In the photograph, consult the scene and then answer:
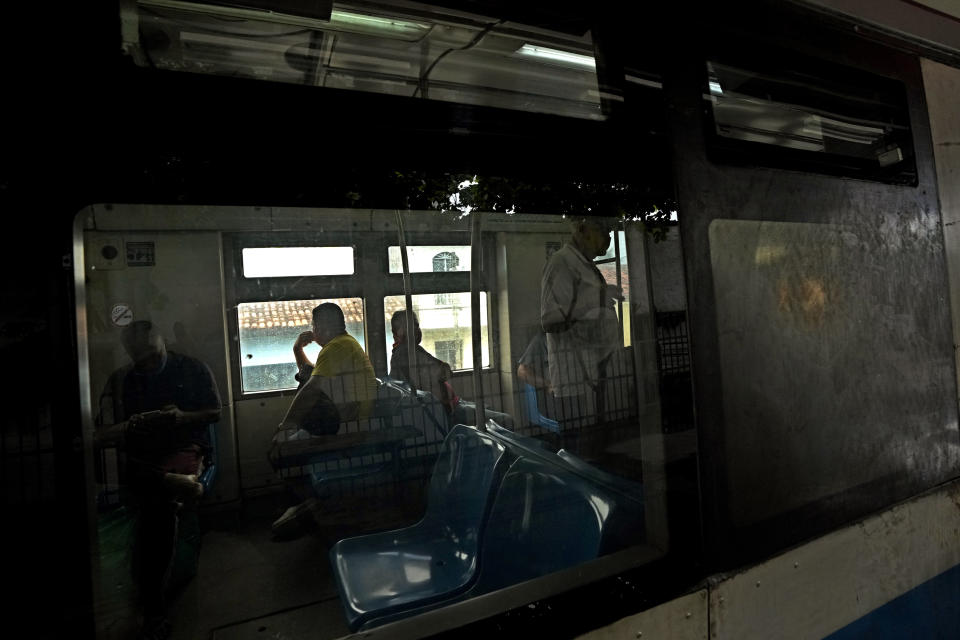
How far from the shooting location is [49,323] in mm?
912

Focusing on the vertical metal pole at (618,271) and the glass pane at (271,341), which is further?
the vertical metal pole at (618,271)

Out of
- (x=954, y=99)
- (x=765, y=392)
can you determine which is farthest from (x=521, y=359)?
(x=954, y=99)

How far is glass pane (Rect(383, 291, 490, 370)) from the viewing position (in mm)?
1640

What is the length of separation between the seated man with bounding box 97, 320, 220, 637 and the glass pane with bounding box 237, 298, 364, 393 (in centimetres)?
11

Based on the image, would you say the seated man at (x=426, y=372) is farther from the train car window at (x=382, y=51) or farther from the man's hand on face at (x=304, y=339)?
the train car window at (x=382, y=51)

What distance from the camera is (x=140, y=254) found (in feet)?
3.94

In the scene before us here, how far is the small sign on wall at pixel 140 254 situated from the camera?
3.89 ft

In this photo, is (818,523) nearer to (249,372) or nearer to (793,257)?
(793,257)

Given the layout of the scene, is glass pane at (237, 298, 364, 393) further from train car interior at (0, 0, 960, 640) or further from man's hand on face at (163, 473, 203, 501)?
man's hand on face at (163, 473, 203, 501)

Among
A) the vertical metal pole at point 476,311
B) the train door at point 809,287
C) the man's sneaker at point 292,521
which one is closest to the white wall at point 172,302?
the man's sneaker at point 292,521

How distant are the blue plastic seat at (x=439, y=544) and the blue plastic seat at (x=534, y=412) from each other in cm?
18

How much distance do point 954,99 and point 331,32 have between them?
2.39m

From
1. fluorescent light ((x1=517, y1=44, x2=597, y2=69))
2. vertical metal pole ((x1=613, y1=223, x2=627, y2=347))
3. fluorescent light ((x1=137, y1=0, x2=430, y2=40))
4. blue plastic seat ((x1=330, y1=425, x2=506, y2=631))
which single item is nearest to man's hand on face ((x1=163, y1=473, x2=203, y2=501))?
blue plastic seat ((x1=330, y1=425, x2=506, y2=631))

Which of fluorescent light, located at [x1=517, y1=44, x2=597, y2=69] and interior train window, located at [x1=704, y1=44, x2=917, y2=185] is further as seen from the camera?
interior train window, located at [x1=704, y1=44, x2=917, y2=185]
